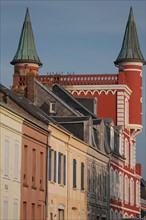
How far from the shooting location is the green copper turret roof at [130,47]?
88.2 meters

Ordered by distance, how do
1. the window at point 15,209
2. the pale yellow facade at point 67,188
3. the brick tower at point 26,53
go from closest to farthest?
1. the window at point 15,209
2. the pale yellow facade at point 67,188
3. the brick tower at point 26,53

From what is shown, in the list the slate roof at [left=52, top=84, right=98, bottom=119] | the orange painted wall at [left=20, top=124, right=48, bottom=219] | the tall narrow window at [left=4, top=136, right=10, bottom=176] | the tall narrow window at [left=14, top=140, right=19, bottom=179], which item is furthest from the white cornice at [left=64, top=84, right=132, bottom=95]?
the tall narrow window at [left=4, top=136, right=10, bottom=176]

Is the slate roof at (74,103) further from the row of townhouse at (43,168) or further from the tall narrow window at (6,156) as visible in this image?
the tall narrow window at (6,156)

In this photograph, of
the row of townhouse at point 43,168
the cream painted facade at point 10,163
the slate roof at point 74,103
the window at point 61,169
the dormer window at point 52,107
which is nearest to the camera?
the cream painted facade at point 10,163

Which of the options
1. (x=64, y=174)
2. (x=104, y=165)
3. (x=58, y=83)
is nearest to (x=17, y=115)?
(x=64, y=174)

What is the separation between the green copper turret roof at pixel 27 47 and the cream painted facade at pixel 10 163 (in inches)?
1706

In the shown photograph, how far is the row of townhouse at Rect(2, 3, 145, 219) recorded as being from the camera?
2146 inches

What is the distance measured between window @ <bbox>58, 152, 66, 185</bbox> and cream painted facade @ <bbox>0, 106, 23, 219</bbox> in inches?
358

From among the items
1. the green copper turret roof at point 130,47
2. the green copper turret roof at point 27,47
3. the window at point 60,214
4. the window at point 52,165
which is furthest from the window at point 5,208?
the green copper turret roof at point 27,47

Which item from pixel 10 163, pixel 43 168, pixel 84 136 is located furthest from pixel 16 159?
pixel 84 136

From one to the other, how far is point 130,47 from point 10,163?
148 ft

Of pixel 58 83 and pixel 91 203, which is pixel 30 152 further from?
pixel 58 83

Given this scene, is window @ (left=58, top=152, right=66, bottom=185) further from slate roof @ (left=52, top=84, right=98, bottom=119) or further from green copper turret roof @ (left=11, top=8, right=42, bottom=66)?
green copper turret roof @ (left=11, top=8, right=42, bottom=66)

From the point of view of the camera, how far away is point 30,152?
5019 cm
